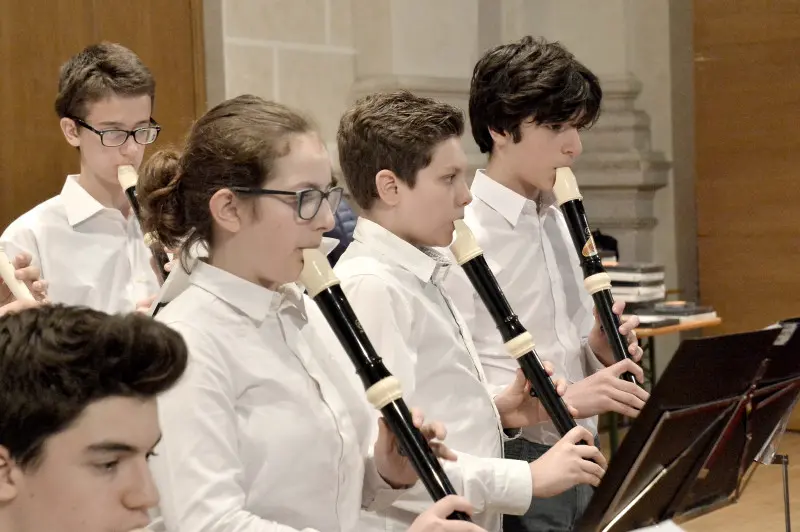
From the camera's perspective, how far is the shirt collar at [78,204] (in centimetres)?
279

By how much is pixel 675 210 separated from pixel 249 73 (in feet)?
7.97

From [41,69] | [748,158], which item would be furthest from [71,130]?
[748,158]

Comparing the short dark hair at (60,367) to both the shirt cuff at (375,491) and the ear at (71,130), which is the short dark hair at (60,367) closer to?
the shirt cuff at (375,491)

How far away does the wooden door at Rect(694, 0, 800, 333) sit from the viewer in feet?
17.9

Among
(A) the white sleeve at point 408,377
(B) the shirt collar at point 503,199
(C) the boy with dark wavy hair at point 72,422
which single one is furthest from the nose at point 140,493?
(B) the shirt collar at point 503,199

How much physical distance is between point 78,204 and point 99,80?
0.95ft

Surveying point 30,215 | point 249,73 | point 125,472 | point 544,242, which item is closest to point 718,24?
point 249,73

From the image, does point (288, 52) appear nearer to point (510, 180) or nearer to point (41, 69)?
point (41, 69)

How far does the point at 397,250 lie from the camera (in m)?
2.10

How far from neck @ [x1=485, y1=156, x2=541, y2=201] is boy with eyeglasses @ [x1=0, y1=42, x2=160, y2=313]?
777 millimetres

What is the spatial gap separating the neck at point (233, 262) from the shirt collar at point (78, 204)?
1112 mm

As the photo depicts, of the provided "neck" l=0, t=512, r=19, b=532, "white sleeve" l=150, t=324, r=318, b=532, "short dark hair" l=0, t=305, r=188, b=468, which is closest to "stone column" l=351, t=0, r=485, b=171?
"white sleeve" l=150, t=324, r=318, b=532

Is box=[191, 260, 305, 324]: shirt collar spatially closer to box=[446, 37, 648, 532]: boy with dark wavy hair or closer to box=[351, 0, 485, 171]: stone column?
box=[446, 37, 648, 532]: boy with dark wavy hair

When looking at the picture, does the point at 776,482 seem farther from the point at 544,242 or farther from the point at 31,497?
the point at 31,497
